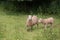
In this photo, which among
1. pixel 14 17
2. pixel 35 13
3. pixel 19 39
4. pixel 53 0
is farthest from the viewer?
pixel 53 0

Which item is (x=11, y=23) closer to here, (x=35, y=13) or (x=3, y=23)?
(x=3, y=23)

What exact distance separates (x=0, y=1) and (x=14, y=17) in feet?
11.9

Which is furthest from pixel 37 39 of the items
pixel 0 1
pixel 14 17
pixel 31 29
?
pixel 0 1

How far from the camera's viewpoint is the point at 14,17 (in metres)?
12.8

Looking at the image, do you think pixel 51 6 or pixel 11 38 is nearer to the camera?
pixel 11 38

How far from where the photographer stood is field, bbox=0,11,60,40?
8789 millimetres

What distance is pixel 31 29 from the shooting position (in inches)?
398

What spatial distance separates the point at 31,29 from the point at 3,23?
1862mm

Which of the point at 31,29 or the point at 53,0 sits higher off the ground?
the point at 53,0

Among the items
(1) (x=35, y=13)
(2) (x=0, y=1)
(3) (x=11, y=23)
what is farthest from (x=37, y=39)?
(2) (x=0, y=1)

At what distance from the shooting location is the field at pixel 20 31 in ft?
28.8

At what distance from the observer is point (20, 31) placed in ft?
32.2

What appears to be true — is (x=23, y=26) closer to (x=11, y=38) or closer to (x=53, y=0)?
(x=11, y=38)

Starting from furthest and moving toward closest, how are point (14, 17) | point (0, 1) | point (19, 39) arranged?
point (0, 1), point (14, 17), point (19, 39)
